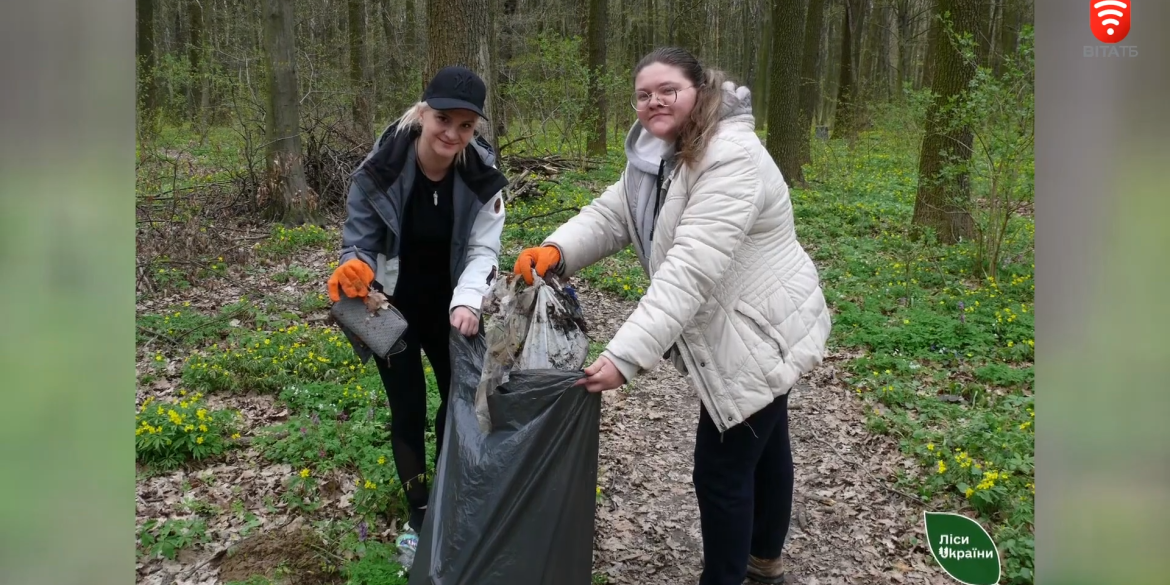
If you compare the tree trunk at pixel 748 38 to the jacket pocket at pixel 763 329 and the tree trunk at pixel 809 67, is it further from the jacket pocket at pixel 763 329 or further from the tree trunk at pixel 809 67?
the jacket pocket at pixel 763 329

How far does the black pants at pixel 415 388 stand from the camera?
273cm

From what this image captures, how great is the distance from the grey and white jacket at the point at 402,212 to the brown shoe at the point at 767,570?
140 centimetres

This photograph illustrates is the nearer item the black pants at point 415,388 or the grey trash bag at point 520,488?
the grey trash bag at point 520,488

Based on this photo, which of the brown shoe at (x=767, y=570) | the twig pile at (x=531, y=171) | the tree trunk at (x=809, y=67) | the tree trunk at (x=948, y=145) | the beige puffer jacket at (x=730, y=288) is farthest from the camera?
the tree trunk at (x=809, y=67)

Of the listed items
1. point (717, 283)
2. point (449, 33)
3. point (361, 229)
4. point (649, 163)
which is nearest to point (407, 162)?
point (361, 229)

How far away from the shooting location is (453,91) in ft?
7.81

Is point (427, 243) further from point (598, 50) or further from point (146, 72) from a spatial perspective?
point (598, 50)

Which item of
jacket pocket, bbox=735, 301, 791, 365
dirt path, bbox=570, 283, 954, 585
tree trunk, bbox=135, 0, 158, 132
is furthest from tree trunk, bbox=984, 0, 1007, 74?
tree trunk, bbox=135, 0, 158, 132

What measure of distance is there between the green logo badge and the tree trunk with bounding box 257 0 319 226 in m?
6.21

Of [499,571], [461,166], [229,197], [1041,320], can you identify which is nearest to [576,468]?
[499,571]

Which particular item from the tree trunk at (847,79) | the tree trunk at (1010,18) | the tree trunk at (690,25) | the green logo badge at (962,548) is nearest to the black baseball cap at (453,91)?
the green logo badge at (962,548)

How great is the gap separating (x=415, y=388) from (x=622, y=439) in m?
1.65

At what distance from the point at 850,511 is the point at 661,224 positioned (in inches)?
77.8

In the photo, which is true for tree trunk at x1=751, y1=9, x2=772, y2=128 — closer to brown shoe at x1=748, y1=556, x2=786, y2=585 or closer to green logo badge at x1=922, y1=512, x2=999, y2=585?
green logo badge at x1=922, y1=512, x2=999, y2=585
